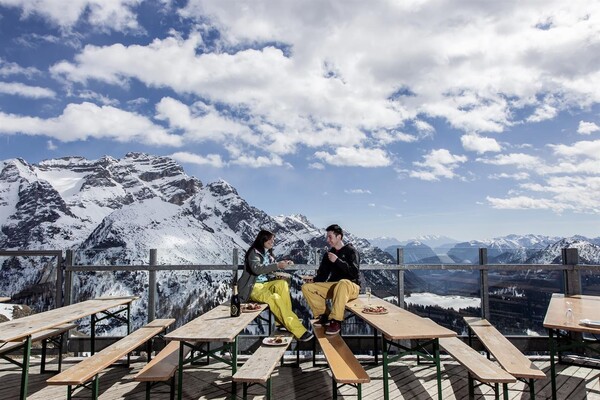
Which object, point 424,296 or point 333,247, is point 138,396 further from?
point 424,296

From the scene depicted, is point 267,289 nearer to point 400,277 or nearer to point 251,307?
point 251,307

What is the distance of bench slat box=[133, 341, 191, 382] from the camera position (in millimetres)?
4314

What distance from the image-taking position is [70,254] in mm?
7734

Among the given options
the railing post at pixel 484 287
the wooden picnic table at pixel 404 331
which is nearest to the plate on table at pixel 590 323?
the wooden picnic table at pixel 404 331

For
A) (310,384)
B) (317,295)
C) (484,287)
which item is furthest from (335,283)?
(484,287)

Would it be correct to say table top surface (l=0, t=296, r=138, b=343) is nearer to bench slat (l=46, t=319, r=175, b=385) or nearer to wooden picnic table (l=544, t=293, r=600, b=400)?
bench slat (l=46, t=319, r=175, b=385)

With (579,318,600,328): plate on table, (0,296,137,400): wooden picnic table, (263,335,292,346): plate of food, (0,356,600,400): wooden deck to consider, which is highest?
(579,318,600,328): plate on table

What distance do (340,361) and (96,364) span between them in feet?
8.54

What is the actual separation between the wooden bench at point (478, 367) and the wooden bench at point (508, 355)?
0.37 feet

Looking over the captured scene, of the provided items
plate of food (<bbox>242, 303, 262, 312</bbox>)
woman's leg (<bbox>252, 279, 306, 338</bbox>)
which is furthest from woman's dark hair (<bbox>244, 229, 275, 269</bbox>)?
plate of food (<bbox>242, 303, 262, 312</bbox>)

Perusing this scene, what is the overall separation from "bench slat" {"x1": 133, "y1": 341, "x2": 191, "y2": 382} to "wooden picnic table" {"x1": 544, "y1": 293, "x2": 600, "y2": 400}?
4008 mm

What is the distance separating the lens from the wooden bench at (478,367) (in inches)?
156

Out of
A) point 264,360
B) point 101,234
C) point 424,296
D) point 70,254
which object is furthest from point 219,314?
point 101,234

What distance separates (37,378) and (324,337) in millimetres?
4286
